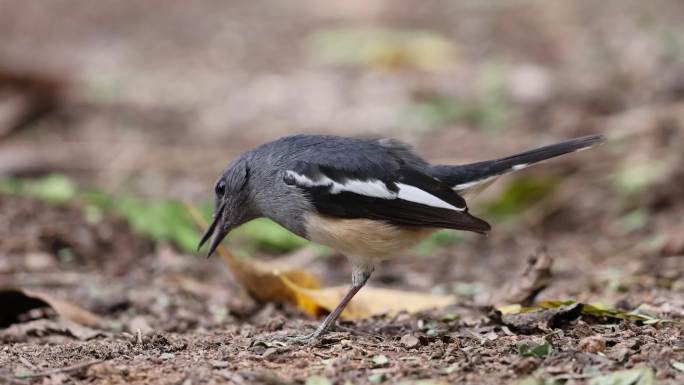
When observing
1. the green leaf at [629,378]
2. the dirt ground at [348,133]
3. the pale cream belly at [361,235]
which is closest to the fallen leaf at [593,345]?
the dirt ground at [348,133]

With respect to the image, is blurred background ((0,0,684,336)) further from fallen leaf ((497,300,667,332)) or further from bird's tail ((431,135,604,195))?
fallen leaf ((497,300,667,332))

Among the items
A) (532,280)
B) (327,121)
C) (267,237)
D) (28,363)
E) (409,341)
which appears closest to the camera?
(28,363)

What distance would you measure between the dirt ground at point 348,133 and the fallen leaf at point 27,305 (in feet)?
0.11

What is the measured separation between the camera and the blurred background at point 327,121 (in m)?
6.80

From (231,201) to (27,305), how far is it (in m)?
1.23

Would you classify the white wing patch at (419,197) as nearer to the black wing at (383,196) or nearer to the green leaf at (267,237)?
the black wing at (383,196)

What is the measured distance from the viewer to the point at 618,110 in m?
10.0

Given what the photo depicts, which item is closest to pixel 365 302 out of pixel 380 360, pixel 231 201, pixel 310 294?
pixel 310 294

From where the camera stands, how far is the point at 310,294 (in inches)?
213

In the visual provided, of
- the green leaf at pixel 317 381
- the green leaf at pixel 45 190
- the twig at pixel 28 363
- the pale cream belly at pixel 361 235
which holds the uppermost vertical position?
the green leaf at pixel 45 190

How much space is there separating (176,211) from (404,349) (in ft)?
12.1

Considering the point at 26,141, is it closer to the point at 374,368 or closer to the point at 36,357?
the point at 36,357

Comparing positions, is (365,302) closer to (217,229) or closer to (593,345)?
(217,229)

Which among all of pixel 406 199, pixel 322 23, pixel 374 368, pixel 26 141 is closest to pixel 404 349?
pixel 374 368
